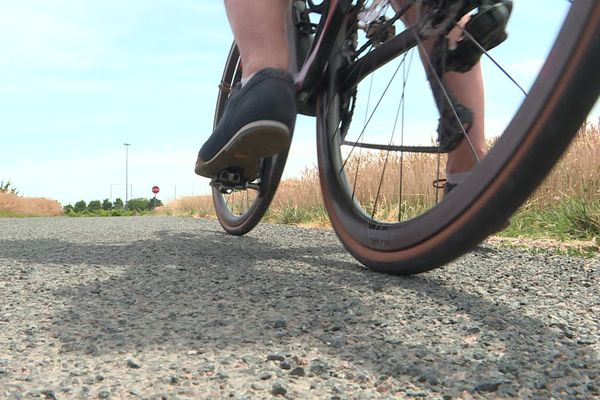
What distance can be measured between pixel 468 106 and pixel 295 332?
85 cm

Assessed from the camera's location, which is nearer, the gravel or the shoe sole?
the gravel

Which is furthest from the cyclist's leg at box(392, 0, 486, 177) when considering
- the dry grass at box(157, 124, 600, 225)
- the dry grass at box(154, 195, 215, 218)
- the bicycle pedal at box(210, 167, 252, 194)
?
the dry grass at box(154, 195, 215, 218)

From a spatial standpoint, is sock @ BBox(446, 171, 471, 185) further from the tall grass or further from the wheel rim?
the tall grass

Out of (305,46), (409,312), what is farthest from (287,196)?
(409,312)

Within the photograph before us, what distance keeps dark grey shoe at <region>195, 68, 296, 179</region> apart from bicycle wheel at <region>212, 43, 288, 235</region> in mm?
709

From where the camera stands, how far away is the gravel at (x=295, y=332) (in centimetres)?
72

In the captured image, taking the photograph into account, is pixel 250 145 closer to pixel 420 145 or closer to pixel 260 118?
pixel 260 118

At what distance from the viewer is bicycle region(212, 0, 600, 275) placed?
2.61ft

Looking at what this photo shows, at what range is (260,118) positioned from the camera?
1.46 meters

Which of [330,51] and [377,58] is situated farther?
[330,51]

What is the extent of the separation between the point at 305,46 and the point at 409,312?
1.22 m

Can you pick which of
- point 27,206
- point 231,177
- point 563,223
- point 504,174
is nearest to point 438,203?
point 504,174

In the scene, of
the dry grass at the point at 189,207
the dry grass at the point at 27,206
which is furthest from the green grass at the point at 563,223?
the dry grass at the point at 27,206

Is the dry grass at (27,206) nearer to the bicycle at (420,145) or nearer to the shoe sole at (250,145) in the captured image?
the bicycle at (420,145)
